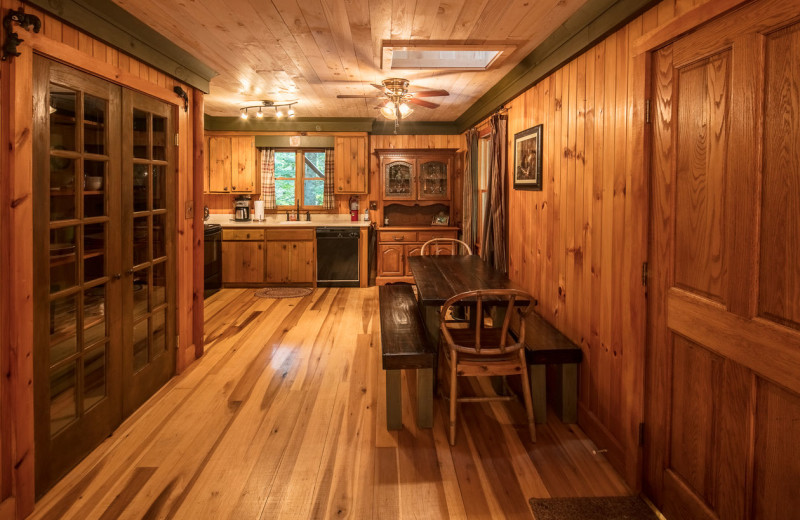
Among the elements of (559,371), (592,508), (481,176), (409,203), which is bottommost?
(592,508)

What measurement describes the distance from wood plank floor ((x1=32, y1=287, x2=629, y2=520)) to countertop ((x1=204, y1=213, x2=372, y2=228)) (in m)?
3.41

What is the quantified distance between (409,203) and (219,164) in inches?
110

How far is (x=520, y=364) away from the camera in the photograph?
283 centimetres

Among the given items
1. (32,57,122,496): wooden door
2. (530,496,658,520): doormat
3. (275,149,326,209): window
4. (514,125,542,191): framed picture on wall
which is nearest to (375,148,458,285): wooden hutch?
(275,149,326,209): window

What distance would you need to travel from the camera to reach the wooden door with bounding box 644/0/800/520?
4.83 ft

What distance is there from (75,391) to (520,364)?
2266mm

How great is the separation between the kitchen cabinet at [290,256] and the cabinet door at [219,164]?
1.08 m

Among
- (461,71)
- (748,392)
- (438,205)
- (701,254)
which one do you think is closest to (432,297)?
(701,254)

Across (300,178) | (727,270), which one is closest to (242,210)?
(300,178)

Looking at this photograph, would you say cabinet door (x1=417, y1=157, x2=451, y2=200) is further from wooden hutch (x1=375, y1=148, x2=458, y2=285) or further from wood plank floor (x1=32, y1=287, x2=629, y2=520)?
wood plank floor (x1=32, y1=287, x2=629, y2=520)

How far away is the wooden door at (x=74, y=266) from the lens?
2.24m

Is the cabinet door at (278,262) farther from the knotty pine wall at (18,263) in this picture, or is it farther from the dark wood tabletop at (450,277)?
the knotty pine wall at (18,263)

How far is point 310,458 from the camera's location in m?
2.60

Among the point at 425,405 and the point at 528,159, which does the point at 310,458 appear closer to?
the point at 425,405
